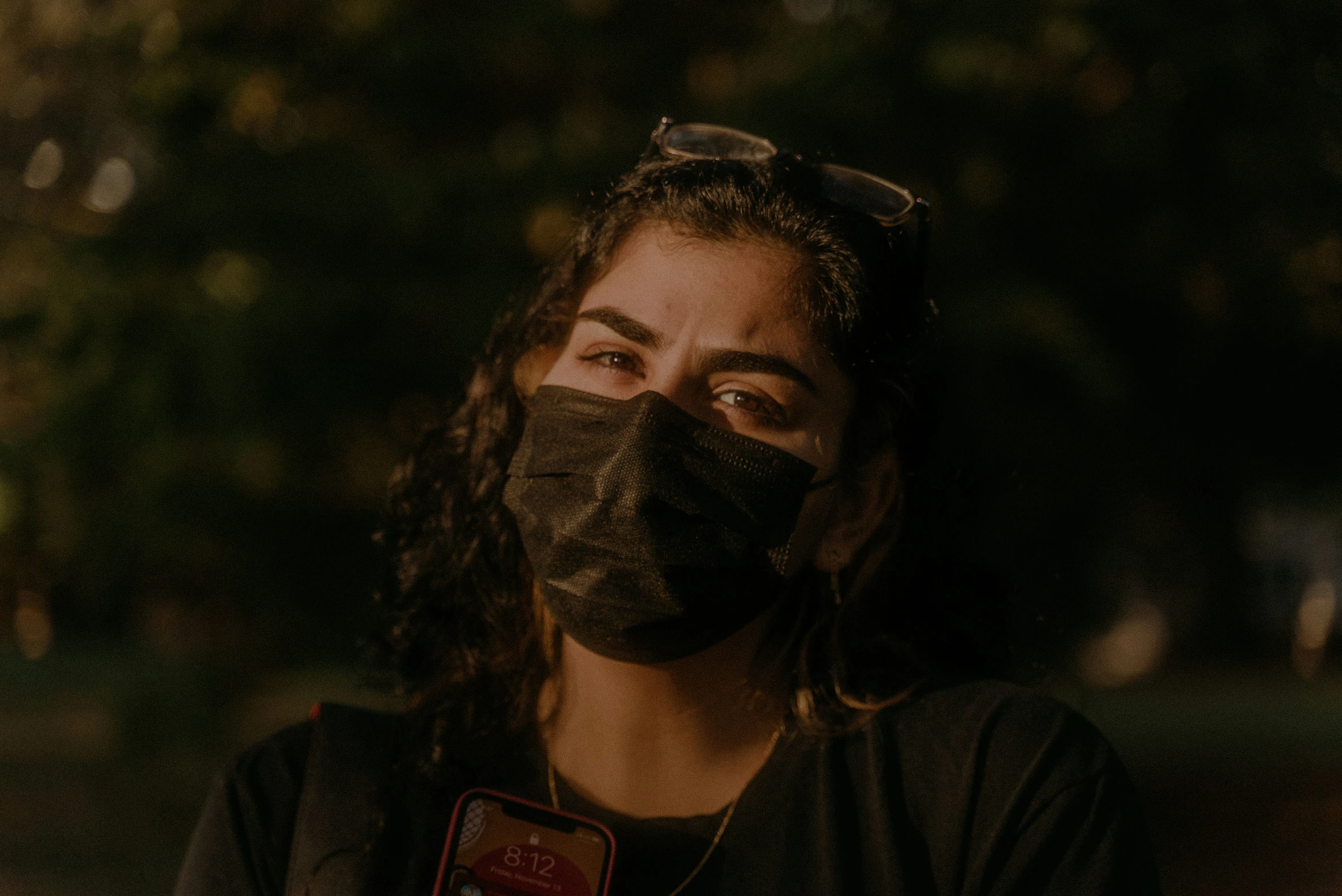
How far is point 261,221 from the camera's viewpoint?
4.50 m

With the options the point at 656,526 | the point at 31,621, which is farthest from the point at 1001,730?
the point at 31,621

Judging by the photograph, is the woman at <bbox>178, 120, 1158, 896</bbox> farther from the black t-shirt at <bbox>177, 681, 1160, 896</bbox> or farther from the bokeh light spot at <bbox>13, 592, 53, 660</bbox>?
the bokeh light spot at <bbox>13, 592, 53, 660</bbox>

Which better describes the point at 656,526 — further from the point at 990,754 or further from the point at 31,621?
the point at 31,621

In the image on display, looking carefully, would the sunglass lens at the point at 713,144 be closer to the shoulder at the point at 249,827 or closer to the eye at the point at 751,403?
the eye at the point at 751,403

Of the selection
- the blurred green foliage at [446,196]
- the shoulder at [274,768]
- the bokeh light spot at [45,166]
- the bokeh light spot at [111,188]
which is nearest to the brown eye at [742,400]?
the shoulder at [274,768]

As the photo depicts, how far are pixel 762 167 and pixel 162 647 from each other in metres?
6.97

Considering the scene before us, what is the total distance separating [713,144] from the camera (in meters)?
2.38

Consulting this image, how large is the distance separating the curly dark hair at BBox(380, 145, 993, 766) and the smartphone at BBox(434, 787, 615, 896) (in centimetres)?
16

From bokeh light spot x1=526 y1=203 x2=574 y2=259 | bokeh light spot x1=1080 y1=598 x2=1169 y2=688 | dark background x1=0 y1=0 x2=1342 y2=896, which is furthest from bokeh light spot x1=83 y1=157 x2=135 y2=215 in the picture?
bokeh light spot x1=1080 y1=598 x2=1169 y2=688

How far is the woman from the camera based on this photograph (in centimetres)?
195

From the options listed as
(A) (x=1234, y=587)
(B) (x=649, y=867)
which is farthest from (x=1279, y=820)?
(A) (x=1234, y=587)

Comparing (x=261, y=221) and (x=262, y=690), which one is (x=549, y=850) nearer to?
(x=261, y=221)

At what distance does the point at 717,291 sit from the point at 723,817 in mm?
802

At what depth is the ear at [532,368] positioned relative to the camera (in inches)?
97.1
